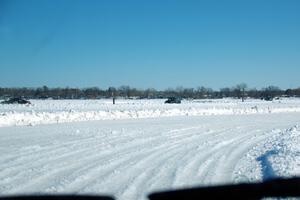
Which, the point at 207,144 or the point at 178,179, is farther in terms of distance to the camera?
the point at 207,144

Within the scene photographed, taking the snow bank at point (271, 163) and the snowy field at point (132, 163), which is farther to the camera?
the snow bank at point (271, 163)

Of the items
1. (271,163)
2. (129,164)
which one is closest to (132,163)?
(129,164)

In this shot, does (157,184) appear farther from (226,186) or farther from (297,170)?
(297,170)

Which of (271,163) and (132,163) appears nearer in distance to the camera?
(271,163)

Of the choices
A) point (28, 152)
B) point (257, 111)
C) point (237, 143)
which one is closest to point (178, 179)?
point (28, 152)

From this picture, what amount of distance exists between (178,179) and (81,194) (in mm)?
2160

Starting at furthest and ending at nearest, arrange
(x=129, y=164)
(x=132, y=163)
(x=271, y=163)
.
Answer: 1. (x=132, y=163)
2. (x=129, y=164)
3. (x=271, y=163)

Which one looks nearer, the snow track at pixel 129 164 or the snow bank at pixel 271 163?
the snow track at pixel 129 164

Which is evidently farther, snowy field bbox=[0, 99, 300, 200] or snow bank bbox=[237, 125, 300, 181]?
snow bank bbox=[237, 125, 300, 181]

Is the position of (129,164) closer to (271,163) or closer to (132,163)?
(132,163)

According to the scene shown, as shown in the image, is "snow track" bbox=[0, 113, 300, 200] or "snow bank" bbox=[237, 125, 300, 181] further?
"snow bank" bbox=[237, 125, 300, 181]

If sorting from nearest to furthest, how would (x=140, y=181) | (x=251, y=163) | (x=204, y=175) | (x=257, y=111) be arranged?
(x=140, y=181), (x=204, y=175), (x=251, y=163), (x=257, y=111)

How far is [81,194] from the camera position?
739cm

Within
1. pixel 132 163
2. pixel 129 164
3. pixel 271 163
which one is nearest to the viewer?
pixel 271 163
